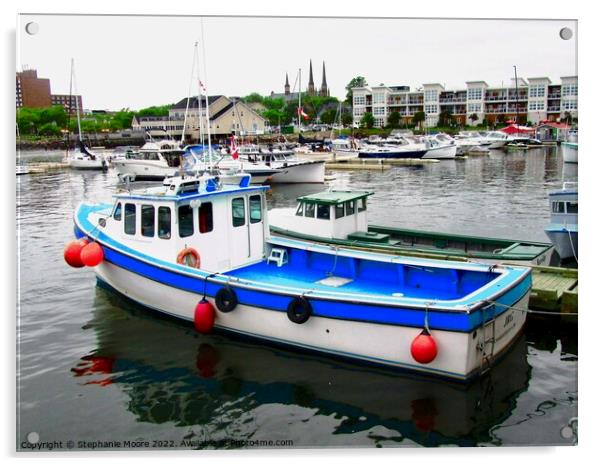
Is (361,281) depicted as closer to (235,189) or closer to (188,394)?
(235,189)

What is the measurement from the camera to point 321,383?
8398mm

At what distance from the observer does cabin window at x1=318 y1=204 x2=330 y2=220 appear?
47.6 feet

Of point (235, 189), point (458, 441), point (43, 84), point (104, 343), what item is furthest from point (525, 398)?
point (43, 84)

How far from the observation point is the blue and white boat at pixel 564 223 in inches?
557

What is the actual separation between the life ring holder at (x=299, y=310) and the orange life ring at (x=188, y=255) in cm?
231

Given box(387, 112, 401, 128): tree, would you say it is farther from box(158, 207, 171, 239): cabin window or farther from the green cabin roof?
box(158, 207, 171, 239): cabin window

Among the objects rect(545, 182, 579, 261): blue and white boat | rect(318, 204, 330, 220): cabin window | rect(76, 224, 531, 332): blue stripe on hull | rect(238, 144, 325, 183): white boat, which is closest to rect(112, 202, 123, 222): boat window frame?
rect(76, 224, 531, 332): blue stripe on hull

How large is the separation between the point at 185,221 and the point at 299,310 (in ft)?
9.36

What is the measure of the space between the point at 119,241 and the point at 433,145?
149 ft

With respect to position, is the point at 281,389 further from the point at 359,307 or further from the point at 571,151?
the point at 571,151

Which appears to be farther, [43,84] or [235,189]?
[235,189]

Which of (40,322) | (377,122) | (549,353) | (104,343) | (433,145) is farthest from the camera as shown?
(377,122)

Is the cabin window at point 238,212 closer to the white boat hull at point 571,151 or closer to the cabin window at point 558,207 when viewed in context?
the white boat hull at point 571,151

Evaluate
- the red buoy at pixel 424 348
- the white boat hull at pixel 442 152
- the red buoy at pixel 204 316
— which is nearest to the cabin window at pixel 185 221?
the red buoy at pixel 204 316
